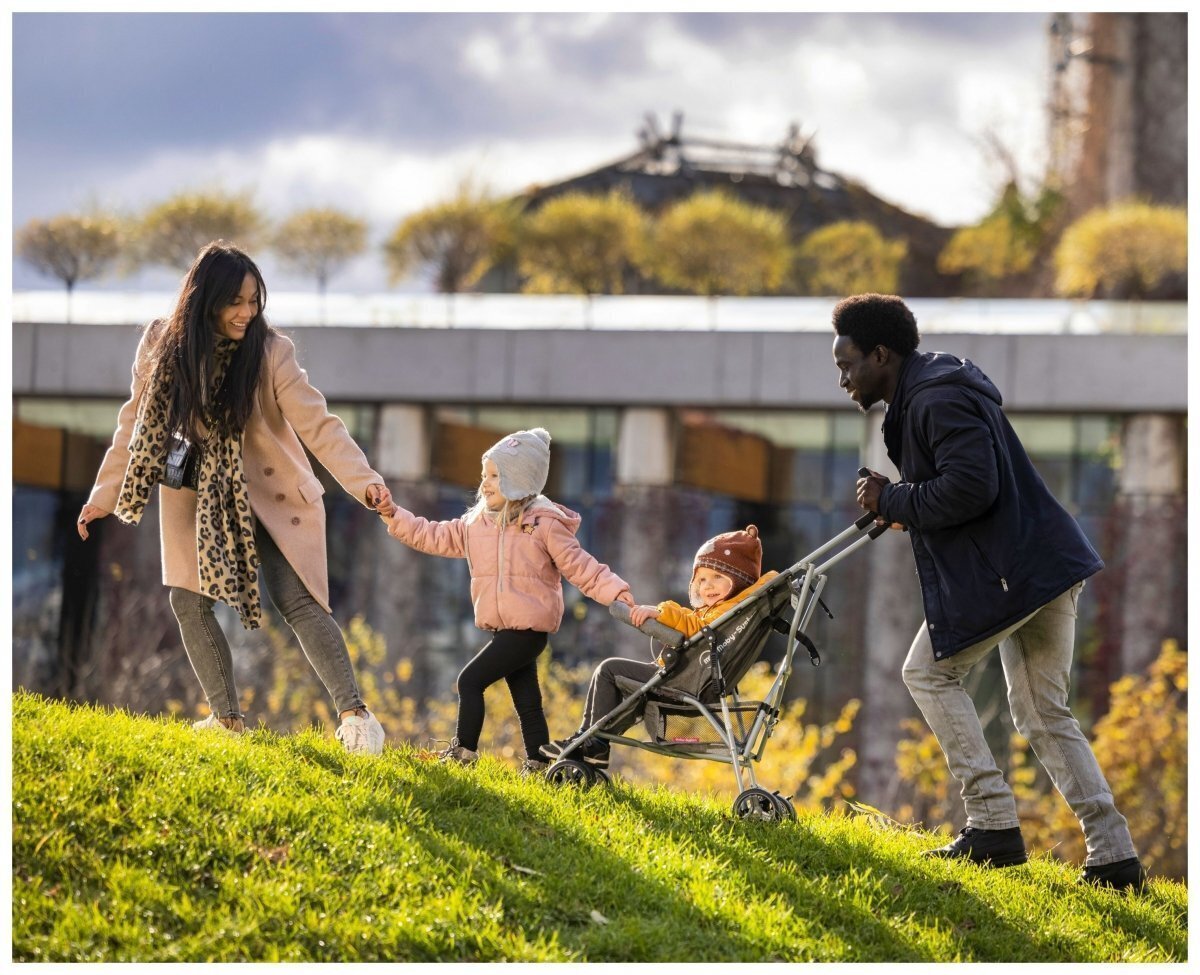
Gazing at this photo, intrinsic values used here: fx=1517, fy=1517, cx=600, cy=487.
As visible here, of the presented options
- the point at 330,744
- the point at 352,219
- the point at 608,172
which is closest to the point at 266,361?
the point at 330,744

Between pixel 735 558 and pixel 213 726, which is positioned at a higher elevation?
pixel 735 558

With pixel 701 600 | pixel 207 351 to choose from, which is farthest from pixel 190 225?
pixel 701 600

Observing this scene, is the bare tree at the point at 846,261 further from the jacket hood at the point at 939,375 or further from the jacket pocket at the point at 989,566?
the jacket pocket at the point at 989,566

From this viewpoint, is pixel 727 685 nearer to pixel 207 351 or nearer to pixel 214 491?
pixel 214 491

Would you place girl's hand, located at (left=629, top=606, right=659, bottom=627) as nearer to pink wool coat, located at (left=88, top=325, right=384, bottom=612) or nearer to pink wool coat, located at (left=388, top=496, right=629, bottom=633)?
pink wool coat, located at (left=388, top=496, right=629, bottom=633)

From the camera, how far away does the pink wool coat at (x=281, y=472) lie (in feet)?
20.4

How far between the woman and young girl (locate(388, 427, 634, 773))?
13.5 inches

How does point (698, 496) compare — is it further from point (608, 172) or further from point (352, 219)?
point (608, 172)

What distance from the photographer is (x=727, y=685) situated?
19.7ft

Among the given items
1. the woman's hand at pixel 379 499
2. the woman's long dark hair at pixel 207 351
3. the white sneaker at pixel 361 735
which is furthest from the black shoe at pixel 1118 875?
the woman's long dark hair at pixel 207 351

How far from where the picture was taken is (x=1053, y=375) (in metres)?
19.5

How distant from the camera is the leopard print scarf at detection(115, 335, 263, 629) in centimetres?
611

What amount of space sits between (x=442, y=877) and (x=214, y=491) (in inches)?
81.5

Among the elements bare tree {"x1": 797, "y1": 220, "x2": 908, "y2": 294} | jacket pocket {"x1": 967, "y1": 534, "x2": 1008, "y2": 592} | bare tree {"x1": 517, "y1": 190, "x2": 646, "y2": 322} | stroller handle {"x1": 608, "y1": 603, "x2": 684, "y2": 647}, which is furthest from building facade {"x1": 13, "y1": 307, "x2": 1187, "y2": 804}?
jacket pocket {"x1": 967, "y1": 534, "x2": 1008, "y2": 592}
